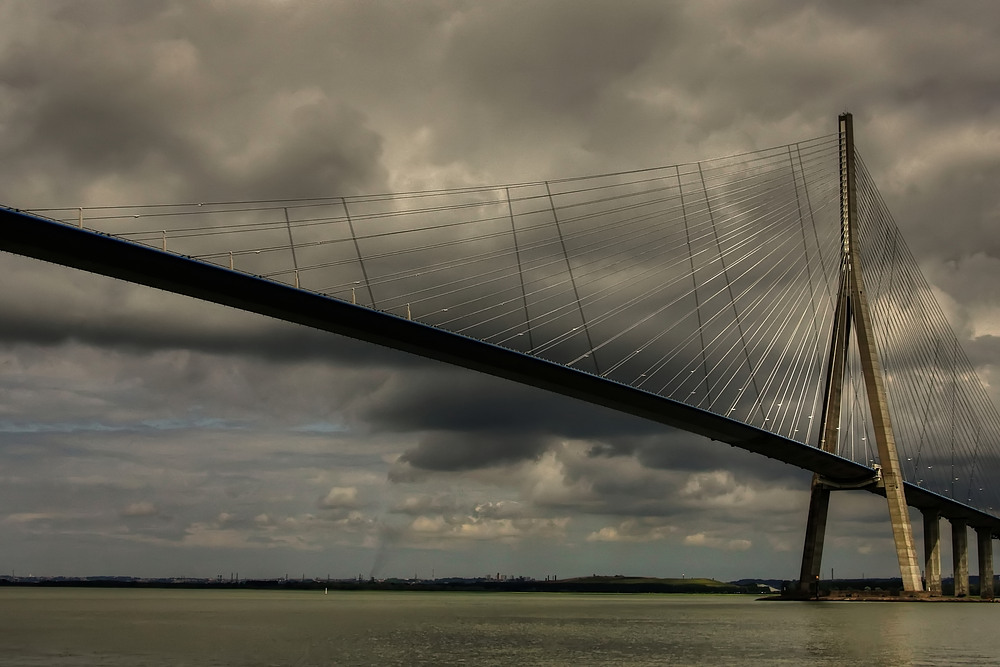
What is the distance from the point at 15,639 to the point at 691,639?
21921 mm

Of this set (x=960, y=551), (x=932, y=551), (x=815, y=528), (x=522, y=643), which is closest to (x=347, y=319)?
(x=522, y=643)

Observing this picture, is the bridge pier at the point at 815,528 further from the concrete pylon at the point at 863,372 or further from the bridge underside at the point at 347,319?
the bridge underside at the point at 347,319

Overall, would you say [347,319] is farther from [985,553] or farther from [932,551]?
[985,553]

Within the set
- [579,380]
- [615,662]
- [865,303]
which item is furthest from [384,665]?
[865,303]

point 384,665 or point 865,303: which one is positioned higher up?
point 865,303

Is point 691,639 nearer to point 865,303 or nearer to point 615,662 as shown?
point 615,662

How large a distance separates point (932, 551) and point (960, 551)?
14.7 meters

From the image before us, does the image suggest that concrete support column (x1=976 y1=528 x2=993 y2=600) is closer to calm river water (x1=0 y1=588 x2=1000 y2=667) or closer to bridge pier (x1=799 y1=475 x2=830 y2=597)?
bridge pier (x1=799 y1=475 x2=830 y2=597)

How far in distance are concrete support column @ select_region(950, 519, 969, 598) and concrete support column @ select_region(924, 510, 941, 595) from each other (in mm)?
10391

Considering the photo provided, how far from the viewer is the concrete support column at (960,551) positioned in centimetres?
8144

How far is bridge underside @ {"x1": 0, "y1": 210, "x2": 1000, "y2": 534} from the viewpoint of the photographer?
32.4 metres


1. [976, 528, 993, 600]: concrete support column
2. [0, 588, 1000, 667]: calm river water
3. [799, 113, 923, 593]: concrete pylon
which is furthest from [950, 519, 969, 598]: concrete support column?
[0, 588, 1000, 667]: calm river water

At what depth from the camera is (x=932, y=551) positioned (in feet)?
236

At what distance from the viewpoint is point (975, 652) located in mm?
28297
